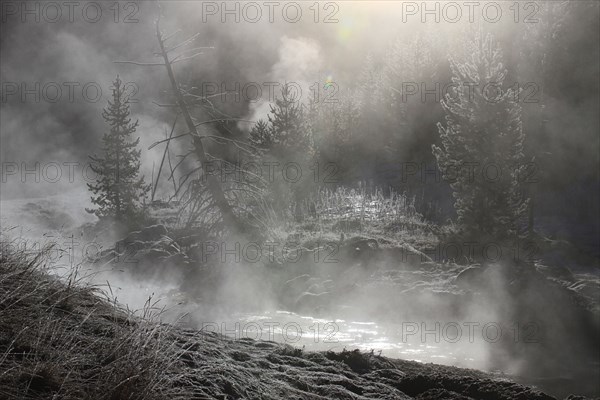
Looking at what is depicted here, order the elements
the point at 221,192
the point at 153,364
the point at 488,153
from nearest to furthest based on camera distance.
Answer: the point at 153,364 < the point at 221,192 < the point at 488,153

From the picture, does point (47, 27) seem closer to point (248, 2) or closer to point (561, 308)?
point (248, 2)

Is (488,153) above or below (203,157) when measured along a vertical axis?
above

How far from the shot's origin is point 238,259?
15.0 m

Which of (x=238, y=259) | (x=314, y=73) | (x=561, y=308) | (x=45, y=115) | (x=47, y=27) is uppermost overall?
(x=47, y=27)

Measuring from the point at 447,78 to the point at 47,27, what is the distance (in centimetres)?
3602

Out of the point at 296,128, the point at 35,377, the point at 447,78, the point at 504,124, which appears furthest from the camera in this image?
the point at 447,78

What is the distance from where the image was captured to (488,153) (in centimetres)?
2248

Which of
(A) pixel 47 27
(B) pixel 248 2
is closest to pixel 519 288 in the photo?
(B) pixel 248 2

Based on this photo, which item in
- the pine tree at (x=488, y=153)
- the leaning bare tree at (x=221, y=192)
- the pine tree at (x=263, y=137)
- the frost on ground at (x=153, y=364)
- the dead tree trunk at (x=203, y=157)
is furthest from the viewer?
the pine tree at (x=263, y=137)

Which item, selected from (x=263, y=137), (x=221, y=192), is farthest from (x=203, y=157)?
(x=263, y=137)

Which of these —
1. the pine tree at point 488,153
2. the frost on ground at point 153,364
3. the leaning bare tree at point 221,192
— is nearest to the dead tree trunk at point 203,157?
the leaning bare tree at point 221,192

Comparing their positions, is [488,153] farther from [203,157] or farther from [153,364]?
[153,364]

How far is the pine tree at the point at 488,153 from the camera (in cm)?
2208

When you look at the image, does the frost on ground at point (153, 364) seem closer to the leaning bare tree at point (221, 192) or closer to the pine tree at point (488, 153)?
the leaning bare tree at point (221, 192)
